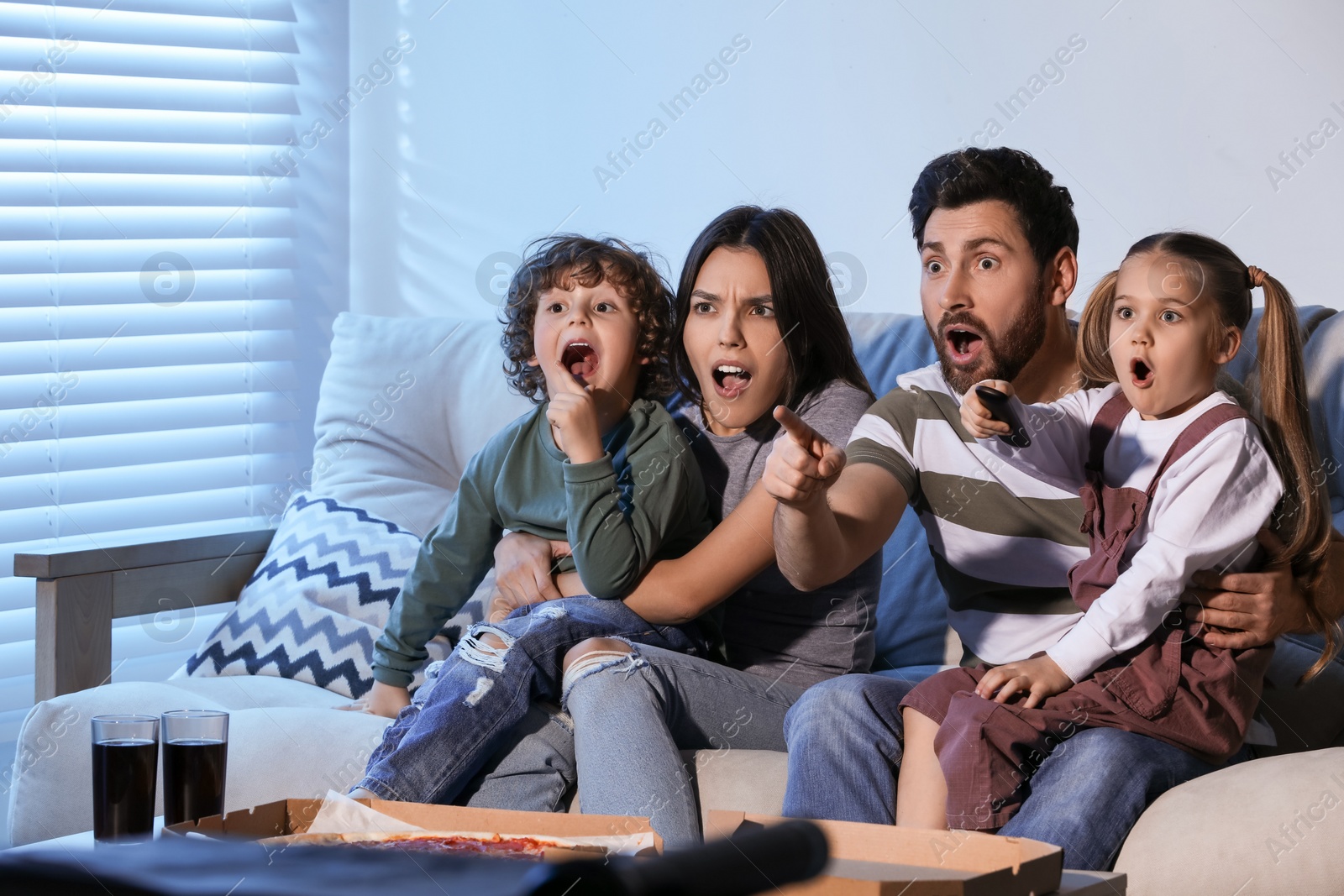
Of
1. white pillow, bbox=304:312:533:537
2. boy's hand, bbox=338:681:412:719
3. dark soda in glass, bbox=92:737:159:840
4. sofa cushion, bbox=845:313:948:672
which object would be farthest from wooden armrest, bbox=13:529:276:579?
sofa cushion, bbox=845:313:948:672

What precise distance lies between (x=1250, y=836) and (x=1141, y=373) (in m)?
0.47

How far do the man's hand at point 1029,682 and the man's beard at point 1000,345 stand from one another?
366 mm

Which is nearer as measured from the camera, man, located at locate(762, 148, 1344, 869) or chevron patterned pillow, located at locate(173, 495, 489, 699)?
man, located at locate(762, 148, 1344, 869)

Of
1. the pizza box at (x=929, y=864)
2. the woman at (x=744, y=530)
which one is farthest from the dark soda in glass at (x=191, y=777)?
the pizza box at (x=929, y=864)

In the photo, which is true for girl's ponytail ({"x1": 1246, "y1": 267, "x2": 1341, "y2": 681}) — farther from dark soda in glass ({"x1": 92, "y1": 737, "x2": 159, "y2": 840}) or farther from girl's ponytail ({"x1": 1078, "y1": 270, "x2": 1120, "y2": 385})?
dark soda in glass ({"x1": 92, "y1": 737, "x2": 159, "y2": 840})

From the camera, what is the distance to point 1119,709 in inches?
45.0

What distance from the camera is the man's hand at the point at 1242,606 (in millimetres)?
1181

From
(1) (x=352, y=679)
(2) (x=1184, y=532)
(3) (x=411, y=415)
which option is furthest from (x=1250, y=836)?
(3) (x=411, y=415)

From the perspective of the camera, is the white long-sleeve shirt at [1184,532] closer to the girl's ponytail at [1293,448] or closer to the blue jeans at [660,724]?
the girl's ponytail at [1293,448]

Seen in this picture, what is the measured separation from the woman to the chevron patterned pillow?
320mm

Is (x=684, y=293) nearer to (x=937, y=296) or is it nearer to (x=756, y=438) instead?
(x=756, y=438)

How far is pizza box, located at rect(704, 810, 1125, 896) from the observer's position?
2.36 ft

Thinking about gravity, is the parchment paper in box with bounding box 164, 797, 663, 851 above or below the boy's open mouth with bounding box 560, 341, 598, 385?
below

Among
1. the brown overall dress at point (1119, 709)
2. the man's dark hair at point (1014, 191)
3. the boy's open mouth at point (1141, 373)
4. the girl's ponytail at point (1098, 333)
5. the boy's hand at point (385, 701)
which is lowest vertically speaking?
the boy's hand at point (385, 701)
